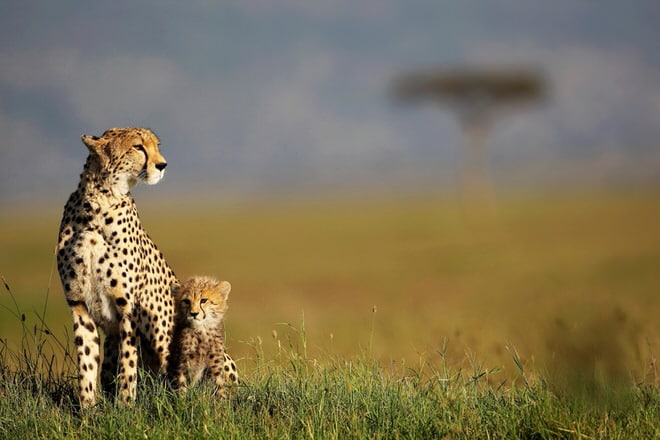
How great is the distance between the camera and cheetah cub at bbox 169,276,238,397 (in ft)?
16.6

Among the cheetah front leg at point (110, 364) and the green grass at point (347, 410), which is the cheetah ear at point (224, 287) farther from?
the cheetah front leg at point (110, 364)

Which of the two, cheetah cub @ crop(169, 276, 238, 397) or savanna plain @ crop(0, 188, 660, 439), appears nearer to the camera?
savanna plain @ crop(0, 188, 660, 439)

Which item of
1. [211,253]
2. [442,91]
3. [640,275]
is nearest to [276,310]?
[640,275]

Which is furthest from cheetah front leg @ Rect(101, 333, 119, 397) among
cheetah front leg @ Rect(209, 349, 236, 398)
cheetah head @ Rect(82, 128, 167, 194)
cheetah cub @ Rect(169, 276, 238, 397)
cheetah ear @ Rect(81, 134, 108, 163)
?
cheetah ear @ Rect(81, 134, 108, 163)

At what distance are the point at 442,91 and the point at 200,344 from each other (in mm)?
35603

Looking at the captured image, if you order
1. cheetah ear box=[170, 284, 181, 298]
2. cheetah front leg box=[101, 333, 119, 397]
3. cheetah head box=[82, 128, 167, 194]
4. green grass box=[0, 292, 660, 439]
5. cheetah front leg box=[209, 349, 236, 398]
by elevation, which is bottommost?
green grass box=[0, 292, 660, 439]

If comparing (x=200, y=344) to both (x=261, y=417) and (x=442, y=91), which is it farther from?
(x=442, y=91)

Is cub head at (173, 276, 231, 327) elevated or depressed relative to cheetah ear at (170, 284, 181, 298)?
depressed

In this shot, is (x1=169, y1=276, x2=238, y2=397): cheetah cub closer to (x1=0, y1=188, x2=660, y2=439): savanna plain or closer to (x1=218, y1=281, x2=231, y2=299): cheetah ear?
(x1=218, y1=281, x2=231, y2=299): cheetah ear

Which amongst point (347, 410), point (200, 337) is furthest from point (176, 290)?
point (347, 410)

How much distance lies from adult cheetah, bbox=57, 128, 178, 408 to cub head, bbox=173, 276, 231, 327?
0.15 meters

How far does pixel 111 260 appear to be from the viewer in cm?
505

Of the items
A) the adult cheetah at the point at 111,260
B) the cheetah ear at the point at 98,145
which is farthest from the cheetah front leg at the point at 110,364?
the cheetah ear at the point at 98,145

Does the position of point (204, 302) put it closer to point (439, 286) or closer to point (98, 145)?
point (98, 145)
